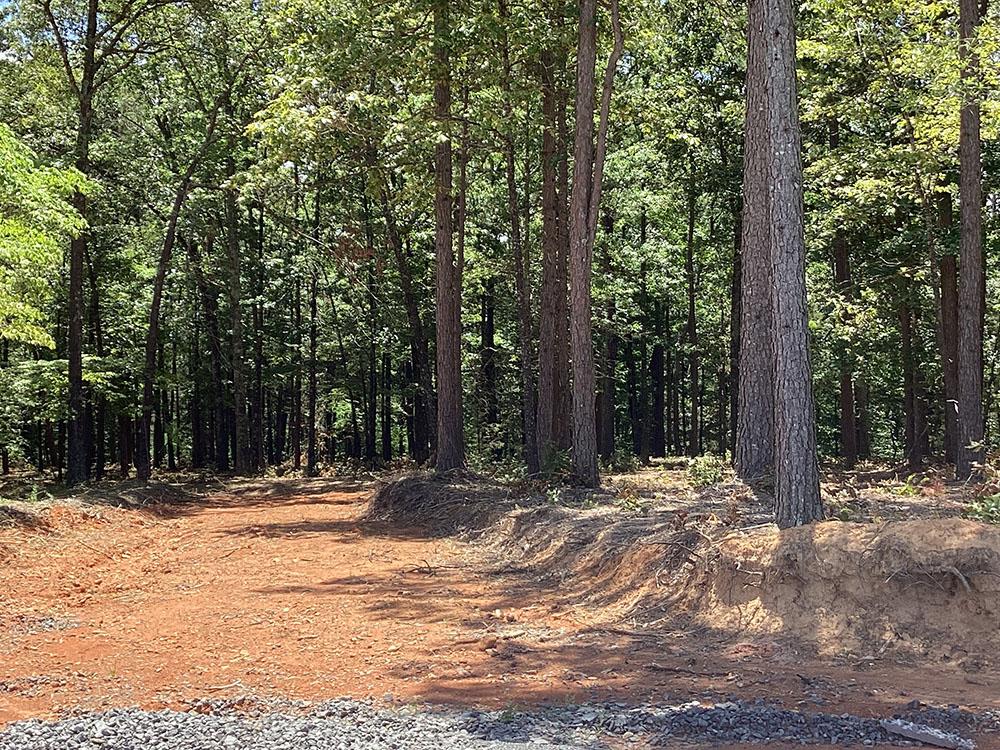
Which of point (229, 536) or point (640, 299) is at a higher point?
point (640, 299)

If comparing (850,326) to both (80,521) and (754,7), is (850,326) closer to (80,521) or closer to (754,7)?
(754,7)

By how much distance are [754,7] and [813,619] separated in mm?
7062

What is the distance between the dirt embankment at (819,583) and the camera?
23.7ft

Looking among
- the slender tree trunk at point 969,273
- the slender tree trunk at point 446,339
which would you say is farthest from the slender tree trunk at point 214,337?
the slender tree trunk at point 969,273

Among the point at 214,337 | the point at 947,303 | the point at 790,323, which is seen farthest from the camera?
the point at 214,337

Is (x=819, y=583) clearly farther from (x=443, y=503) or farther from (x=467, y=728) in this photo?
(x=443, y=503)

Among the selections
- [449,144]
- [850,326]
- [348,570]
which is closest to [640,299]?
[850,326]

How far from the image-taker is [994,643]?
6.97 meters

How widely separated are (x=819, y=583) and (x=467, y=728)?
376cm

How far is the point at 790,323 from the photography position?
867 centimetres

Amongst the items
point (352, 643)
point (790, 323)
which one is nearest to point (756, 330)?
point (790, 323)

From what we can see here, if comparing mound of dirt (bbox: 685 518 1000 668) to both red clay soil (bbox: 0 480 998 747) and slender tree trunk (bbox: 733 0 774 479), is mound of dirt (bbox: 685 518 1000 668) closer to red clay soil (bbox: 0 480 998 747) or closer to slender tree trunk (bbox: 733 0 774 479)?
red clay soil (bbox: 0 480 998 747)

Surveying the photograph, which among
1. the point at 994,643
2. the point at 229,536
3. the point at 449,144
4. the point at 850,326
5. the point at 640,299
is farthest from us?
the point at 640,299

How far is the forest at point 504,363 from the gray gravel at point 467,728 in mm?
36
